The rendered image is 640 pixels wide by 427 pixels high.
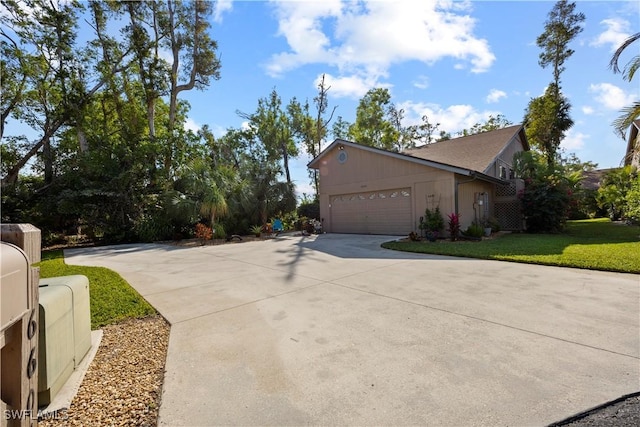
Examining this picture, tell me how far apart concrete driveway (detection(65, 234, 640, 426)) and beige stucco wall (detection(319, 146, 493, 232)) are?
654 centimetres

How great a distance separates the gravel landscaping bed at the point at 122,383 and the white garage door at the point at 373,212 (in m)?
11.3

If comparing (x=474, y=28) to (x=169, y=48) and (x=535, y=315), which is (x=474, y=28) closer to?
(x=535, y=315)

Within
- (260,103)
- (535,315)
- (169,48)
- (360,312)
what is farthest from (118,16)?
(535,315)

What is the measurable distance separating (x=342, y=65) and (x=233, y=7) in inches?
364

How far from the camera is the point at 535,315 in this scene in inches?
142

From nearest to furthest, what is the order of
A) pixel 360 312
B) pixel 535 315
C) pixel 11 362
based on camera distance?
pixel 11 362 < pixel 535 315 < pixel 360 312

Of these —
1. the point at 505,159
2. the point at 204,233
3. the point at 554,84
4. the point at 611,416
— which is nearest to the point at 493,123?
the point at 554,84

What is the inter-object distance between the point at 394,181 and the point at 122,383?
12428 mm

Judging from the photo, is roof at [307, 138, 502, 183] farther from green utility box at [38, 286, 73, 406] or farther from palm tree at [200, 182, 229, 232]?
green utility box at [38, 286, 73, 406]

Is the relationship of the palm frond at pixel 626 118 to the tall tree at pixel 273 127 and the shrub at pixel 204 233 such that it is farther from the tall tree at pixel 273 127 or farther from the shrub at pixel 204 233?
the tall tree at pixel 273 127

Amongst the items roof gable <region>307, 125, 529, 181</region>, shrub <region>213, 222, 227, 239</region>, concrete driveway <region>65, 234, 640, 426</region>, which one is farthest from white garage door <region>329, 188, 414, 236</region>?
concrete driveway <region>65, 234, 640, 426</region>

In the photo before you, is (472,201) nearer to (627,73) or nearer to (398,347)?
(627,73)

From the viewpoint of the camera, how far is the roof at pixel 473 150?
45.7 feet

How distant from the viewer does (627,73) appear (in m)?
8.35
